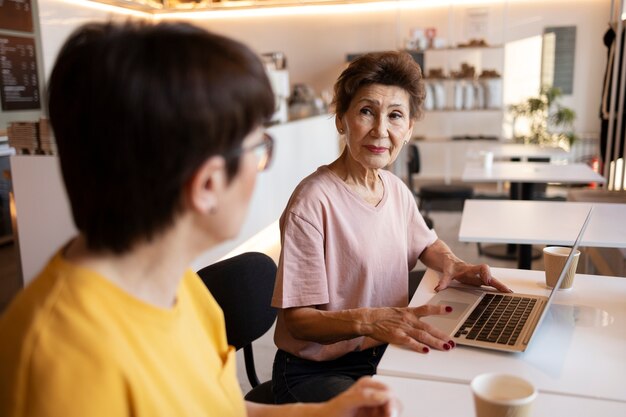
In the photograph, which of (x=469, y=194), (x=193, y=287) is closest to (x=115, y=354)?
(x=193, y=287)

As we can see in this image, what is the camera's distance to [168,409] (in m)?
0.74

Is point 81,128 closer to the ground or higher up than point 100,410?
higher up

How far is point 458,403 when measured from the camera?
1.03 metres

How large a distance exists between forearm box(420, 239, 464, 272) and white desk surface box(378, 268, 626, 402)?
35 centimetres

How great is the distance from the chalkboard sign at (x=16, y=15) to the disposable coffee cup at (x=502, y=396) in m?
5.80

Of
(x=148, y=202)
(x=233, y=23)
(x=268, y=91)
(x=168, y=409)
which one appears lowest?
(x=168, y=409)

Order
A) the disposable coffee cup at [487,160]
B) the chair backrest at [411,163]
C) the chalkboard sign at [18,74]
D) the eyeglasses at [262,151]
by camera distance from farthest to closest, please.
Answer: the chalkboard sign at [18,74], the chair backrest at [411,163], the disposable coffee cup at [487,160], the eyeglasses at [262,151]

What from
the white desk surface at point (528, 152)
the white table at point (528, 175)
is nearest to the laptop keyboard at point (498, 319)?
the white table at point (528, 175)

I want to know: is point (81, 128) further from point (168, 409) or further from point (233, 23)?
point (233, 23)

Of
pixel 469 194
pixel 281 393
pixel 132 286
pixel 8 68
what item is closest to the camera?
pixel 132 286

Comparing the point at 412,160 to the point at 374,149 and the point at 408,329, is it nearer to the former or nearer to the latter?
the point at 374,149

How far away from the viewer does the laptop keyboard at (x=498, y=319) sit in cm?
126

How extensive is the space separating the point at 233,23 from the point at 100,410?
29.0 ft

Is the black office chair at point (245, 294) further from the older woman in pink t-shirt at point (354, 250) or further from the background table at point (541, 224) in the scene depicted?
the background table at point (541, 224)
